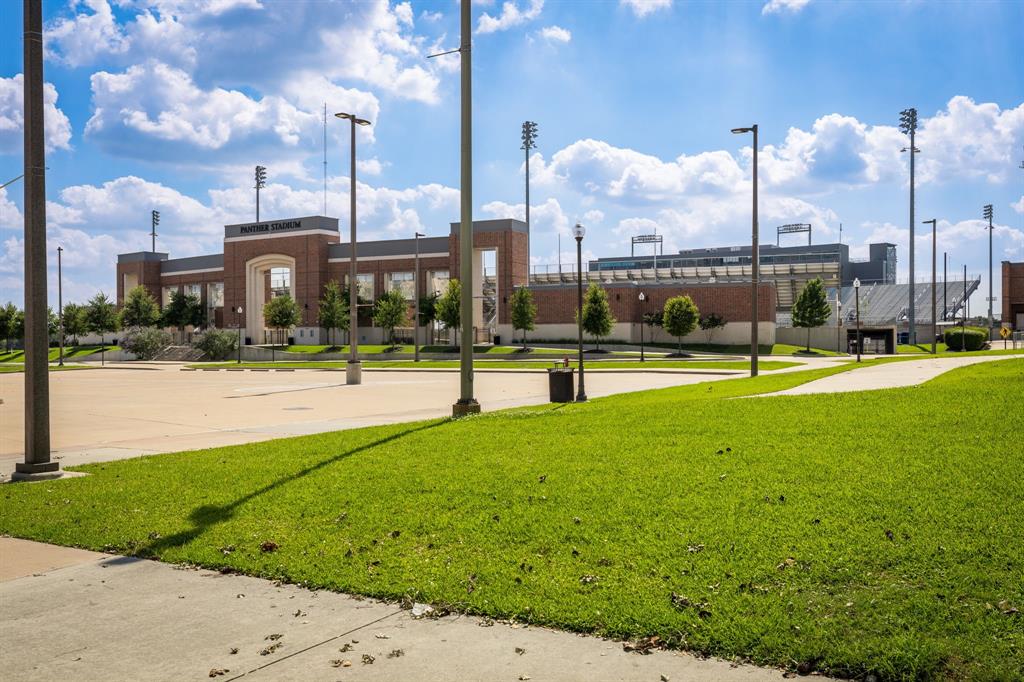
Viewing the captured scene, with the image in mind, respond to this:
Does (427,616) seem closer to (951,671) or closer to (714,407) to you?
(951,671)

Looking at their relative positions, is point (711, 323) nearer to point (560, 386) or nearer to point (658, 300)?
point (658, 300)

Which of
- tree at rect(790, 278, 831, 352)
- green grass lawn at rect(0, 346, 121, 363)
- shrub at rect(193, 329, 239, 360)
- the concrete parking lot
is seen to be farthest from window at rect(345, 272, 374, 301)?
the concrete parking lot

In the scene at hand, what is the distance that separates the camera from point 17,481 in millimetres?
10438

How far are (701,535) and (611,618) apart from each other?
5.03 ft

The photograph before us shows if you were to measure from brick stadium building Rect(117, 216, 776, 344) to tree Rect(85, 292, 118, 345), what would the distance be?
39.1 feet

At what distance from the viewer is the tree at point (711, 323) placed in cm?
7244

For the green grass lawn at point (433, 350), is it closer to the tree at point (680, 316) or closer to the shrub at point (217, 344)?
the shrub at point (217, 344)

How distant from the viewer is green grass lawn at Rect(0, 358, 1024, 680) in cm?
498

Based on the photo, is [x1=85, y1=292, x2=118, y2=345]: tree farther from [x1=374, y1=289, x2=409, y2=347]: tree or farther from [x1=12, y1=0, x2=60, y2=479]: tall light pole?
[x1=12, y1=0, x2=60, y2=479]: tall light pole

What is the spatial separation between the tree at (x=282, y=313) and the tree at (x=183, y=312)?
71.0 feet

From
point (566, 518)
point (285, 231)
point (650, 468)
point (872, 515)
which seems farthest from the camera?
point (285, 231)

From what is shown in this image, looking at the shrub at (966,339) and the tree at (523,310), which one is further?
the tree at (523,310)

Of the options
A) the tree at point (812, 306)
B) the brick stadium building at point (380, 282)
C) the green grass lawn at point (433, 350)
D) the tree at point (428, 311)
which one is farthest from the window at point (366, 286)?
the tree at point (812, 306)

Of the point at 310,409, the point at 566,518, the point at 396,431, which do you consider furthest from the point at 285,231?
the point at 566,518
